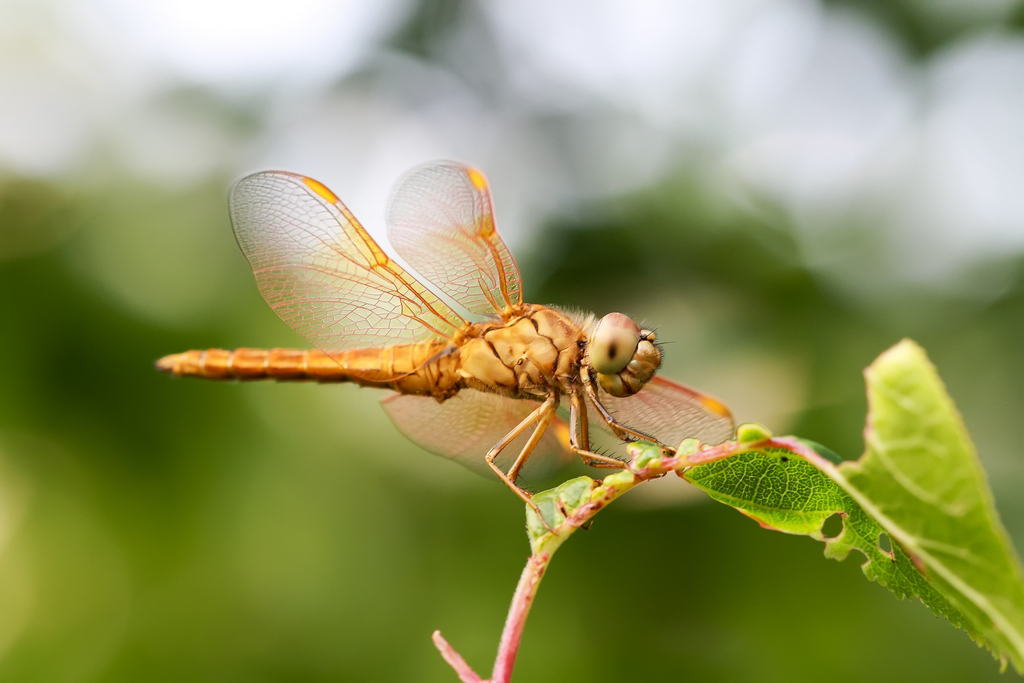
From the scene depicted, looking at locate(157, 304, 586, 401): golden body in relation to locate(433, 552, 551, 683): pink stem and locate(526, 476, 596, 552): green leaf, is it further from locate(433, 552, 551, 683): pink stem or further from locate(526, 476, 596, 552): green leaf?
locate(433, 552, 551, 683): pink stem

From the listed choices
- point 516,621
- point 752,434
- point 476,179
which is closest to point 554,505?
point 516,621

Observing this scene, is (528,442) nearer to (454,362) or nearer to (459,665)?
(454,362)

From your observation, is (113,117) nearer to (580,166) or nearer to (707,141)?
(580,166)

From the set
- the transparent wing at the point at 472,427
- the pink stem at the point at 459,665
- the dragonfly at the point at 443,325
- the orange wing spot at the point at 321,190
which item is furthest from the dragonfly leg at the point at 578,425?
the orange wing spot at the point at 321,190

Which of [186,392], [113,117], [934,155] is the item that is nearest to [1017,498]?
[934,155]

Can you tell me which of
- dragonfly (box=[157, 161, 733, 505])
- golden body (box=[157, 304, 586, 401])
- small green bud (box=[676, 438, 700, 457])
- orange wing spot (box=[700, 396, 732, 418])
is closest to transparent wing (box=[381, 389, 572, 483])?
dragonfly (box=[157, 161, 733, 505])

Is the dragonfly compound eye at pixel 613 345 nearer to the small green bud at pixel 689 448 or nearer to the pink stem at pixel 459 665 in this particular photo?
the small green bud at pixel 689 448
